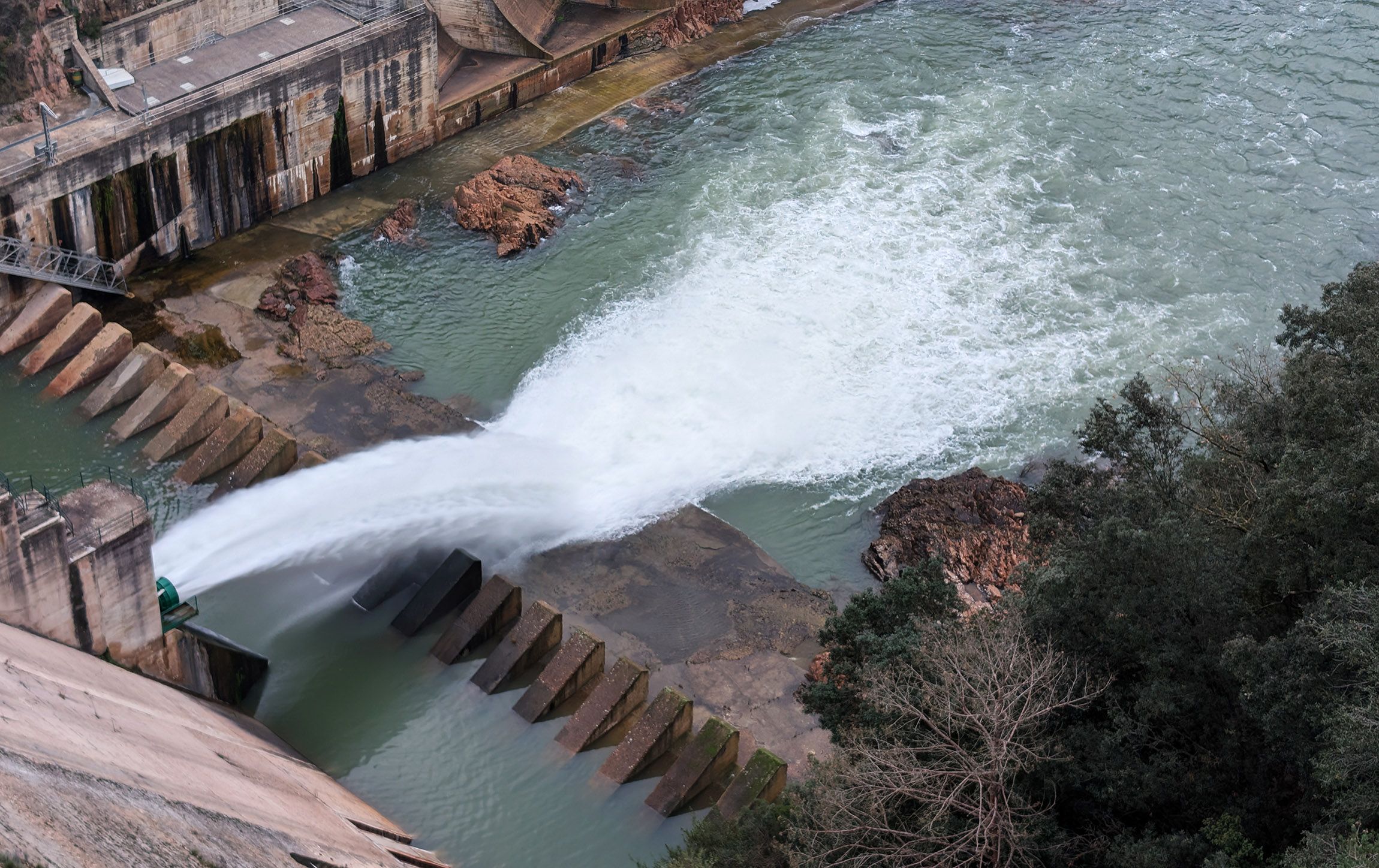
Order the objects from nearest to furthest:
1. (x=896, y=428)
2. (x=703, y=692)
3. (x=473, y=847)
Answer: (x=473, y=847) < (x=703, y=692) < (x=896, y=428)

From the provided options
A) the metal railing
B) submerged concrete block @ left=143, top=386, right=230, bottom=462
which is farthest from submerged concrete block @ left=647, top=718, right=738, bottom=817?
the metal railing

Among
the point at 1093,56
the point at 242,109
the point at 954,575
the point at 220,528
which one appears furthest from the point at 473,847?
the point at 1093,56

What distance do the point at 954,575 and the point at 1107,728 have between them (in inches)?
464

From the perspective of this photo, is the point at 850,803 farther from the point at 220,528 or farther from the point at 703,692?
the point at 220,528

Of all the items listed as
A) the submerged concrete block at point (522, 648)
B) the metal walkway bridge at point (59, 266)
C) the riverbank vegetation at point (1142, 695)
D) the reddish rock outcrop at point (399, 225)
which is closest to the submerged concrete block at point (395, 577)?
the submerged concrete block at point (522, 648)

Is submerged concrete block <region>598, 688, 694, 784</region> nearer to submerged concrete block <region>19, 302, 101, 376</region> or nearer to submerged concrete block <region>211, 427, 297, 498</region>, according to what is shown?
submerged concrete block <region>211, 427, 297, 498</region>

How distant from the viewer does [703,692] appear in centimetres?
3391

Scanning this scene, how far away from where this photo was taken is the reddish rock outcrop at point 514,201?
51.4 meters

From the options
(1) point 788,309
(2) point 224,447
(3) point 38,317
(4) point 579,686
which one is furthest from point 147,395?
(1) point 788,309

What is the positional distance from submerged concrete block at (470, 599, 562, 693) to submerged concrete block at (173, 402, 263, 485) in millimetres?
10508

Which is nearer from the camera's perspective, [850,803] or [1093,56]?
[850,803]

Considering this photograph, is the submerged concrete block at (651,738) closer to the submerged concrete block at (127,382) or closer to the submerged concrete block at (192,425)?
the submerged concrete block at (192,425)

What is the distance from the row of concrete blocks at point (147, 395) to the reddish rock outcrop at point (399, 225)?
11103 millimetres

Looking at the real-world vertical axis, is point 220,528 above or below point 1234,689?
below
